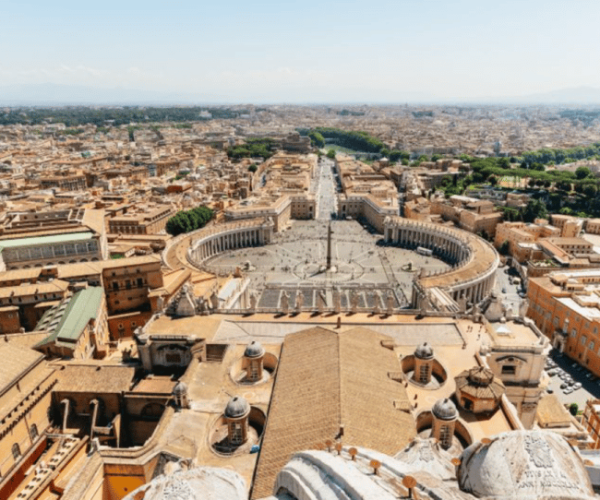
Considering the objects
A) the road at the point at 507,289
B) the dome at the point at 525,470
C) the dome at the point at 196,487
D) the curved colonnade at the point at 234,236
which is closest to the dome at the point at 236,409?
the dome at the point at 196,487

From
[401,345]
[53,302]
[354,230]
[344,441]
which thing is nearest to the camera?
[344,441]

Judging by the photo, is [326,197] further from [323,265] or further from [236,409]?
[236,409]

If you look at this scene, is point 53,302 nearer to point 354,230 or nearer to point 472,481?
point 472,481

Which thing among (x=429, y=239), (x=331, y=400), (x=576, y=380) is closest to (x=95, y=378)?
(x=331, y=400)

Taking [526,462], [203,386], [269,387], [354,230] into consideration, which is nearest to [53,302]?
[203,386]

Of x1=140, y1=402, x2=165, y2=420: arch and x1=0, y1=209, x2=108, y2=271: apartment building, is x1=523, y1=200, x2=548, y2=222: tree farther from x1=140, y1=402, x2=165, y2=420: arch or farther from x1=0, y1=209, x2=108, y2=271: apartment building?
x1=140, y1=402, x2=165, y2=420: arch

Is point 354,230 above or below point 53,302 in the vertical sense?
below
